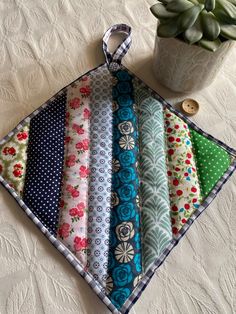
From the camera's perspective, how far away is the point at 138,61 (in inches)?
28.4

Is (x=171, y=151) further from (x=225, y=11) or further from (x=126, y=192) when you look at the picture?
(x=225, y=11)

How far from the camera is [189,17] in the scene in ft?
1.67

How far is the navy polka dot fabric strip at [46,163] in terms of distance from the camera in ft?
1.84

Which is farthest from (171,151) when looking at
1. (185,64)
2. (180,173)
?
(185,64)

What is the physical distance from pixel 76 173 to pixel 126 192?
3.6 inches

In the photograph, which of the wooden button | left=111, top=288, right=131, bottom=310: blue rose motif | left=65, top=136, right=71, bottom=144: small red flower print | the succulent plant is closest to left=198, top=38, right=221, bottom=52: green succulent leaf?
the succulent plant

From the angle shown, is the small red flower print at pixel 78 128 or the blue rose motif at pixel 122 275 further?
the small red flower print at pixel 78 128

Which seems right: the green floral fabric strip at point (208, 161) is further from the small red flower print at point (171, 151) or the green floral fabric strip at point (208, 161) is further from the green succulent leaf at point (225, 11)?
the green succulent leaf at point (225, 11)

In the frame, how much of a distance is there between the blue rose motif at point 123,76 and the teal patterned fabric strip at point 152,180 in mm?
30

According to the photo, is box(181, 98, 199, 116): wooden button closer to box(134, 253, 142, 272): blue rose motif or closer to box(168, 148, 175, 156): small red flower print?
box(168, 148, 175, 156): small red flower print

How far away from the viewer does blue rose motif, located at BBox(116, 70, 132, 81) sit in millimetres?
683

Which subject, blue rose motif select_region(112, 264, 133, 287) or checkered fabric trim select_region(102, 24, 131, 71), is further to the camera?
checkered fabric trim select_region(102, 24, 131, 71)

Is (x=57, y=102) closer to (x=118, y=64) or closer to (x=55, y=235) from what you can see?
(x=118, y=64)

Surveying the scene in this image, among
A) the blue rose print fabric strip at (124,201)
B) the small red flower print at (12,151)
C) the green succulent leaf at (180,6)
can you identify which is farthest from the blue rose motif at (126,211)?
the green succulent leaf at (180,6)
